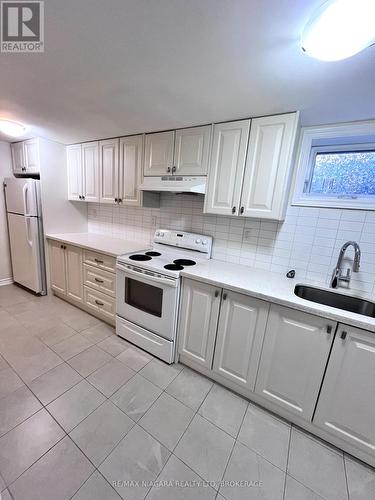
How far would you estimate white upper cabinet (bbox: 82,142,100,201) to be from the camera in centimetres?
268

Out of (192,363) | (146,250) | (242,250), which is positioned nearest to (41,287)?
(146,250)

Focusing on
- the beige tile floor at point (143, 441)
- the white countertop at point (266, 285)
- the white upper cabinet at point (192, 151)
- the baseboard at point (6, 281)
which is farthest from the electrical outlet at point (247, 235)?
the baseboard at point (6, 281)

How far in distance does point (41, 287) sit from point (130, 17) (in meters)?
3.33

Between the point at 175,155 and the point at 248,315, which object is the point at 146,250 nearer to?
the point at 175,155

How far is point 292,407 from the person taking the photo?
1.49 meters

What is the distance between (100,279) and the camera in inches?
98.4

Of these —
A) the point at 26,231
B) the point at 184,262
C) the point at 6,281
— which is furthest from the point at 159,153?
the point at 6,281

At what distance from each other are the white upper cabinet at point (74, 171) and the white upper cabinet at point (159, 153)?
3.94ft

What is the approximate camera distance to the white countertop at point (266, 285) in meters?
1.25

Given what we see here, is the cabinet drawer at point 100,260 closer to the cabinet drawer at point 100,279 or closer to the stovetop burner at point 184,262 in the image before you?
the cabinet drawer at point 100,279

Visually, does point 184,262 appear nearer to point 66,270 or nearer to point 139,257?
point 139,257

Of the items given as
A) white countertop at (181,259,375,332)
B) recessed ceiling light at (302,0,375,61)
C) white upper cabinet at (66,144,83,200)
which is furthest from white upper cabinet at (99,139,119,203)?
recessed ceiling light at (302,0,375,61)

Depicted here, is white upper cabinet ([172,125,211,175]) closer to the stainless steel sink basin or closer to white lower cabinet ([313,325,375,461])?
the stainless steel sink basin

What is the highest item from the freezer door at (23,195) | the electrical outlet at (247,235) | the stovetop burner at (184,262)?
the freezer door at (23,195)
